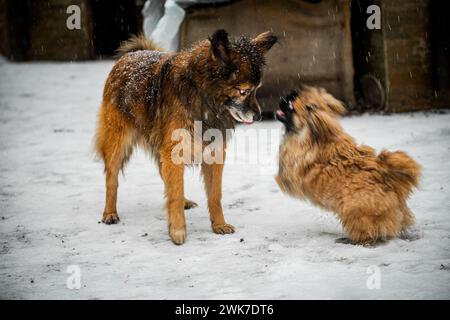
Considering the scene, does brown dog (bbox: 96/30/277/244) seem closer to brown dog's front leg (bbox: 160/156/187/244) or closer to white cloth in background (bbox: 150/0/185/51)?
brown dog's front leg (bbox: 160/156/187/244)

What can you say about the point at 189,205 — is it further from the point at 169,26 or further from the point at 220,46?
the point at 169,26

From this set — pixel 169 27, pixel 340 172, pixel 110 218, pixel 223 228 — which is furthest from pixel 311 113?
pixel 169 27

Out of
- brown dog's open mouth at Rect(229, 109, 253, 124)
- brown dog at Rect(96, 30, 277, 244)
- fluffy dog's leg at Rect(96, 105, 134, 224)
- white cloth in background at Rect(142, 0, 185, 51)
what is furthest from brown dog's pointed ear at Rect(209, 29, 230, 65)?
white cloth in background at Rect(142, 0, 185, 51)

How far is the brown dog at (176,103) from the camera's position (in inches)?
171

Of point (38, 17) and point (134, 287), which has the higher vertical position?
point (38, 17)

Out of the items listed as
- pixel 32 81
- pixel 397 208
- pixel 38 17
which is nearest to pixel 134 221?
pixel 397 208

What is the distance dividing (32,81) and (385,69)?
24.4 feet

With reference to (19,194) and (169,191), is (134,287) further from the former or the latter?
(19,194)

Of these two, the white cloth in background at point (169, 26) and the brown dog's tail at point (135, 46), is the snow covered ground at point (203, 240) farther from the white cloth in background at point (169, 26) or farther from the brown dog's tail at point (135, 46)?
the white cloth in background at point (169, 26)

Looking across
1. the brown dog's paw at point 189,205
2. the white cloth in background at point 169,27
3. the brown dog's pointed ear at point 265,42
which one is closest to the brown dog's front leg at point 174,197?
the brown dog's paw at point 189,205

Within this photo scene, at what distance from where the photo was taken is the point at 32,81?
1150 cm

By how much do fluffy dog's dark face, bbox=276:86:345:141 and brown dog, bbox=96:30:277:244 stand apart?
1.15ft

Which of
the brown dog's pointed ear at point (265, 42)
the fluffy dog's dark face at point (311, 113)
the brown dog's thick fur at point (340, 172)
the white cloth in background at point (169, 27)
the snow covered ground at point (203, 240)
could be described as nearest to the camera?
the snow covered ground at point (203, 240)

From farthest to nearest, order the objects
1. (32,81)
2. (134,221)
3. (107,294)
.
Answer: (32,81) → (134,221) → (107,294)
